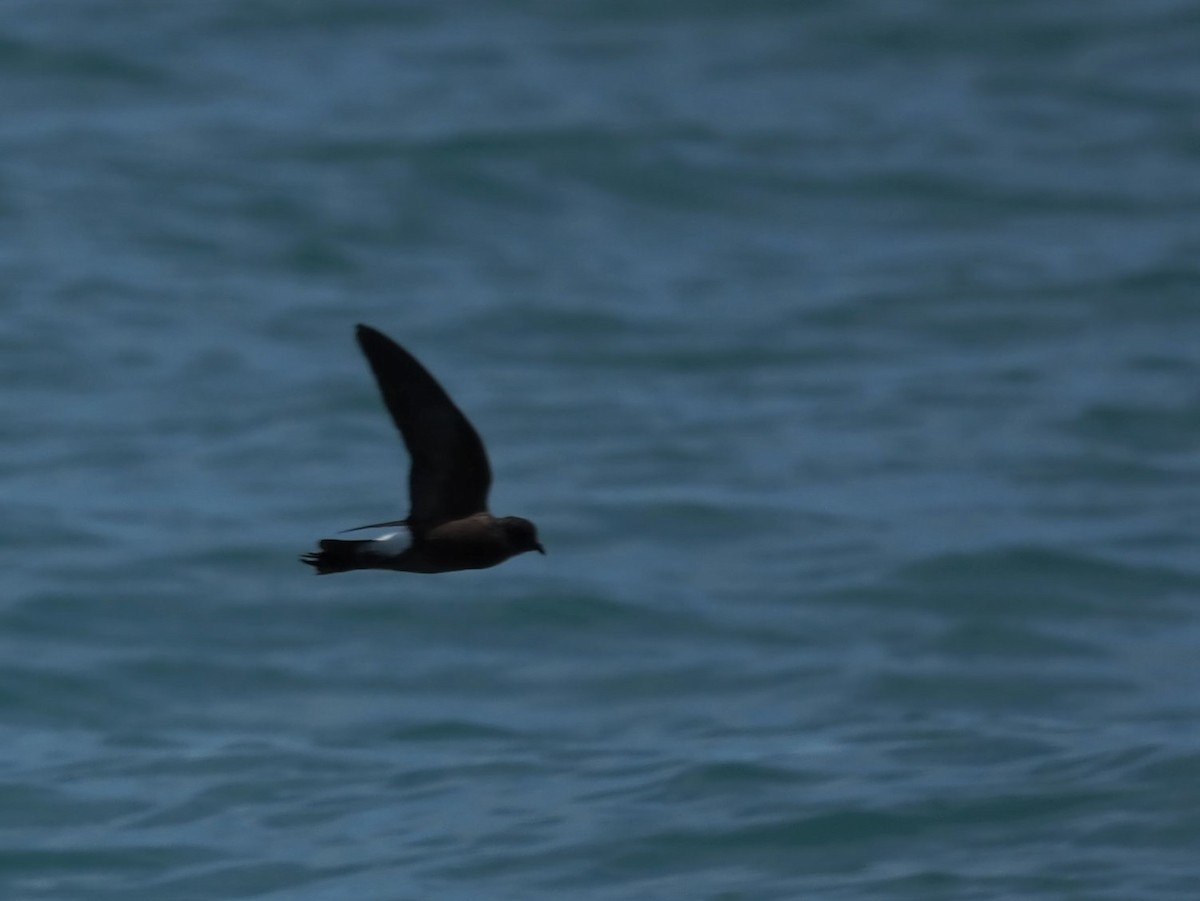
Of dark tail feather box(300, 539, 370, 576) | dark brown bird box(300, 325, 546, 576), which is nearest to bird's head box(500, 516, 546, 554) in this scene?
dark brown bird box(300, 325, 546, 576)

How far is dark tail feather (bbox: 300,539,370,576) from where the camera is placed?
612 cm

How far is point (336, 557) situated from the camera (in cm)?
617

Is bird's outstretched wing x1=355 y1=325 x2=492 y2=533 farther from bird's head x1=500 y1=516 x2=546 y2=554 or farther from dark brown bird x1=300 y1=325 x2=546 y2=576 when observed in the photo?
bird's head x1=500 y1=516 x2=546 y2=554

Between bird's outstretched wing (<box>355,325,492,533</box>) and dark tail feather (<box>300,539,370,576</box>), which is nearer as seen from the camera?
dark tail feather (<box>300,539,370,576</box>)

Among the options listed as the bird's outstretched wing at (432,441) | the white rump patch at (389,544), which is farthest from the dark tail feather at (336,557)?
the bird's outstretched wing at (432,441)

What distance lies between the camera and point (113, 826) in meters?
9.79

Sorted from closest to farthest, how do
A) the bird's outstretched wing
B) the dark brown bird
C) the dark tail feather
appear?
the dark tail feather, the dark brown bird, the bird's outstretched wing

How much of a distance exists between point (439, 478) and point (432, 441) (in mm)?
109

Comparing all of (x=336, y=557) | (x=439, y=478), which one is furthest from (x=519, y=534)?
(x=336, y=557)

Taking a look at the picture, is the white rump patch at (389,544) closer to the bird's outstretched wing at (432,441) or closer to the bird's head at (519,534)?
the bird's outstretched wing at (432,441)

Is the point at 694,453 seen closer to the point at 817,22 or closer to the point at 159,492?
the point at 159,492

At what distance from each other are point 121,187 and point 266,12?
4.81 metres

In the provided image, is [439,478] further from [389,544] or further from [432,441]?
[389,544]

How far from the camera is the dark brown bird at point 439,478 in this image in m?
6.29
